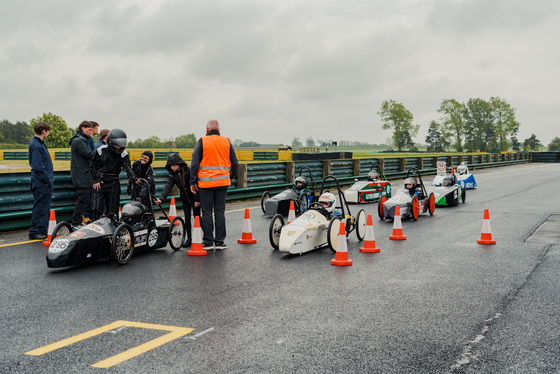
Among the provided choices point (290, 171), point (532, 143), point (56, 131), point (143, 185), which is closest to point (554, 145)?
point (532, 143)

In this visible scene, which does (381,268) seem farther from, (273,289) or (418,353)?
(418,353)

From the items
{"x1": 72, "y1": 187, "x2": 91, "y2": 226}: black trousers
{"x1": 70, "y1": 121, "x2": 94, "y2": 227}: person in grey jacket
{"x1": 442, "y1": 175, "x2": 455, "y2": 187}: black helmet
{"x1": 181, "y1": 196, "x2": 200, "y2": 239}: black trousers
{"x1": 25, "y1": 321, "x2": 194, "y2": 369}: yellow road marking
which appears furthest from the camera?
{"x1": 442, "y1": 175, "x2": 455, "y2": 187}: black helmet

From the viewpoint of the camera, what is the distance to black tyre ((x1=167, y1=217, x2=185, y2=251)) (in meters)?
9.33

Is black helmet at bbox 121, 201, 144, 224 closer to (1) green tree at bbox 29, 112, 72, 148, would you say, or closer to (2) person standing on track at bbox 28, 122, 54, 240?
(2) person standing on track at bbox 28, 122, 54, 240

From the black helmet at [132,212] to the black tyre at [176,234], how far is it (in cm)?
62

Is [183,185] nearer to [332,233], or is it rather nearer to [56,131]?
[332,233]

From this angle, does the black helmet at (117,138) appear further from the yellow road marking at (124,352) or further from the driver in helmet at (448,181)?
the driver in helmet at (448,181)

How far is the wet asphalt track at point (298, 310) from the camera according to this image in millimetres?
4398

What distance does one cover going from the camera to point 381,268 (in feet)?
26.2

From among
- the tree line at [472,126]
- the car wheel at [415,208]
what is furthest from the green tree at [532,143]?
the car wheel at [415,208]

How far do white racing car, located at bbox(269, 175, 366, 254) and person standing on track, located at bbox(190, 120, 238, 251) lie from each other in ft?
3.03

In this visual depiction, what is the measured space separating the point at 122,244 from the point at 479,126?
163686 millimetres

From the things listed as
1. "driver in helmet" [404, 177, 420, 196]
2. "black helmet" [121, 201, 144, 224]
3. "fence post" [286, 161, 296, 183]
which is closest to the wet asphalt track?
"black helmet" [121, 201, 144, 224]

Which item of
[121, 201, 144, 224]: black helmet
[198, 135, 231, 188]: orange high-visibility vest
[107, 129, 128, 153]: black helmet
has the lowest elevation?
[121, 201, 144, 224]: black helmet
